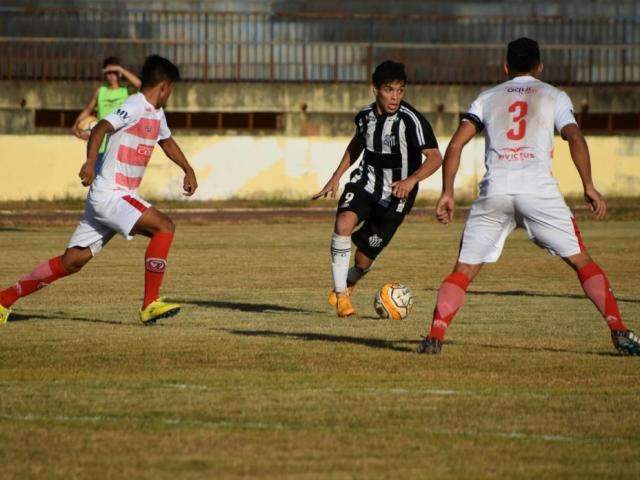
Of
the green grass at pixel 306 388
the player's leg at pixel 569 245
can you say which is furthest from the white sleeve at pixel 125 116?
the player's leg at pixel 569 245

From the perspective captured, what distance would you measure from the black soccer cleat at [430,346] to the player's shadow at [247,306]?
330cm

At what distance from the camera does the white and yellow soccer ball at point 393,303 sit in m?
12.8

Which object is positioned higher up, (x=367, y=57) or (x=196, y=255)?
(x=367, y=57)

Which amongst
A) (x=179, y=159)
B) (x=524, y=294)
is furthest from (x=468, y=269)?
(x=524, y=294)

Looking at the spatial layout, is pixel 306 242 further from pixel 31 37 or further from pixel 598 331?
pixel 31 37

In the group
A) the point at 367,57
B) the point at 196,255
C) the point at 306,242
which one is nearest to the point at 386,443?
the point at 196,255

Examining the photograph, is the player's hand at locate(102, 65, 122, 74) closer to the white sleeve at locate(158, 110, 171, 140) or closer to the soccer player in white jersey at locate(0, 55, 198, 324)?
the white sleeve at locate(158, 110, 171, 140)

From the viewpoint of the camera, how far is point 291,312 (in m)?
13.4

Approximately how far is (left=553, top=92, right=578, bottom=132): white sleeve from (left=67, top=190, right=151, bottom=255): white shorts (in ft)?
11.0

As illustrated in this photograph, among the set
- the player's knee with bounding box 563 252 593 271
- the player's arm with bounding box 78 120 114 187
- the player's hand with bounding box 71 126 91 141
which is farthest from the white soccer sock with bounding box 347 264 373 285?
the player's hand with bounding box 71 126 91 141

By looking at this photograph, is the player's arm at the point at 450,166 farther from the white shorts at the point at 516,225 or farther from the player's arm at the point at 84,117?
the player's arm at the point at 84,117

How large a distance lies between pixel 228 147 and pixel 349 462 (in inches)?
954

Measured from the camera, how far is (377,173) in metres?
13.3

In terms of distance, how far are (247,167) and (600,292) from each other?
21242mm
